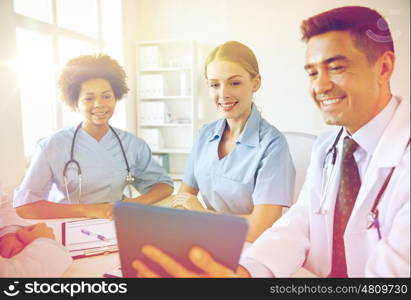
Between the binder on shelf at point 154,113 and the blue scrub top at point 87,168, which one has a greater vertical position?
the binder on shelf at point 154,113

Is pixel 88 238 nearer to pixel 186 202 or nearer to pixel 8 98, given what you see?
pixel 186 202

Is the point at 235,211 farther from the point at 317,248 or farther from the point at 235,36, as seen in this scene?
the point at 235,36

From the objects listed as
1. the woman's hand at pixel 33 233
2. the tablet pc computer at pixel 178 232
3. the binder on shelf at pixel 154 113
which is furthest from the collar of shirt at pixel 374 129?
the woman's hand at pixel 33 233

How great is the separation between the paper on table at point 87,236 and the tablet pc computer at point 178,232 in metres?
0.18

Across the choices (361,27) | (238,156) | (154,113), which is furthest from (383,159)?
(154,113)

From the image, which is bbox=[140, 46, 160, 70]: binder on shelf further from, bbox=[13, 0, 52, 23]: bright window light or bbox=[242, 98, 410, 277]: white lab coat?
bbox=[242, 98, 410, 277]: white lab coat

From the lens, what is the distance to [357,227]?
55cm

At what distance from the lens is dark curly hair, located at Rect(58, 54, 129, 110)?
722 millimetres

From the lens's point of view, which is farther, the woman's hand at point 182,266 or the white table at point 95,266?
the white table at point 95,266

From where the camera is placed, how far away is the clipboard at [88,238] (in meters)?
0.64

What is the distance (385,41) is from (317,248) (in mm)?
389

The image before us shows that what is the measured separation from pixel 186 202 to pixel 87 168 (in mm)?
260

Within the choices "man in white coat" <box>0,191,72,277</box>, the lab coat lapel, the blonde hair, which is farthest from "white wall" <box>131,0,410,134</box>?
"man in white coat" <box>0,191,72,277</box>

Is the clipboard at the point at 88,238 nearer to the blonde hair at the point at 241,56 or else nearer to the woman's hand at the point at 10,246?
the woman's hand at the point at 10,246
